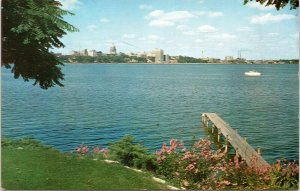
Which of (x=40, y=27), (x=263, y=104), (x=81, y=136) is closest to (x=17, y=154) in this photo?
(x=40, y=27)

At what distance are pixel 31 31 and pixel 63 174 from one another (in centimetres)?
554

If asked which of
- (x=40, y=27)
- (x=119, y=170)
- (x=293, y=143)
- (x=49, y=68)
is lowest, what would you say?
(x=293, y=143)

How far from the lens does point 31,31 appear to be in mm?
13492

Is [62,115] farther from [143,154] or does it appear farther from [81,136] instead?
[143,154]

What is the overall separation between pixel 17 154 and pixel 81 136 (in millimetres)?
14462

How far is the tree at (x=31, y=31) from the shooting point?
44.0ft

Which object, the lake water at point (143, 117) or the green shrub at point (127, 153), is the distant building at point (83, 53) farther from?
the lake water at point (143, 117)

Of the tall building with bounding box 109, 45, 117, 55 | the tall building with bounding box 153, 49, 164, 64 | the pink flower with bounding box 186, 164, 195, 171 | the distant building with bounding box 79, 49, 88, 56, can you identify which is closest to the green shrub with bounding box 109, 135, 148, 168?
the pink flower with bounding box 186, 164, 195, 171

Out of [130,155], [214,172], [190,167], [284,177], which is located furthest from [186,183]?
[130,155]

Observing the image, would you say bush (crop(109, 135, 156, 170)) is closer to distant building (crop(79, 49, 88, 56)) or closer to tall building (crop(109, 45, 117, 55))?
tall building (crop(109, 45, 117, 55))

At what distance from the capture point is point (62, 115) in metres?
32.2

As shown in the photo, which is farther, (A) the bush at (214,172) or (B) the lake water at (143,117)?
(B) the lake water at (143,117)

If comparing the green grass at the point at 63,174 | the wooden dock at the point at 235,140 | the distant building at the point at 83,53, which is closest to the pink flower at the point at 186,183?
the green grass at the point at 63,174

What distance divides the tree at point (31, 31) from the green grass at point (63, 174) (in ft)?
12.9
